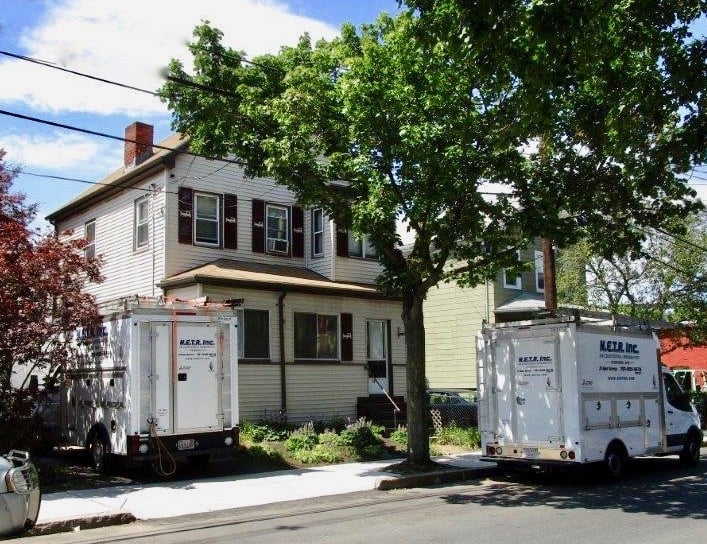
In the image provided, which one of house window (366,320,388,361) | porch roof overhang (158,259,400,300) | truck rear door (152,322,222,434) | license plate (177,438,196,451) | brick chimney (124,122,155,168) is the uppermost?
brick chimney (124,122,155,168)

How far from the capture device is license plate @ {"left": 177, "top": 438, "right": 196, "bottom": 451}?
13.9 meters

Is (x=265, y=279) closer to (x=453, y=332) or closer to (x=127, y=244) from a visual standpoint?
(x=127, y=244)

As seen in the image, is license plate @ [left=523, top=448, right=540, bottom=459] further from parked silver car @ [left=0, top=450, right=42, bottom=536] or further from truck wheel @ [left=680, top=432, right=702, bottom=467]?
parked silver car @ [left=0, top=450, right=42, bottom=536]

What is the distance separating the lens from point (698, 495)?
1188 centimetres

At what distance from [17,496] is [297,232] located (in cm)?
1768

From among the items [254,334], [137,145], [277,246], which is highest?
[137,145]

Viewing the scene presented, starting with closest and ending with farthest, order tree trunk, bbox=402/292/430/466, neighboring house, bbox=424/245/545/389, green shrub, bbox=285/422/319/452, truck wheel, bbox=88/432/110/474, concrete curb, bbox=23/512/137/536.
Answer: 1. concrete curb, bbox=23/512/137/536
2. truck wheel, bbox=88/432/110/474
3. tree trunk, bbox=402/292/430/466
4. green shrub, bbox=285/422/319/452
5. neighboring house, bbox=424/245/545/389

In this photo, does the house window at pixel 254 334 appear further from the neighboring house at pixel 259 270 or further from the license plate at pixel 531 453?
the license plate at pixel 531 453

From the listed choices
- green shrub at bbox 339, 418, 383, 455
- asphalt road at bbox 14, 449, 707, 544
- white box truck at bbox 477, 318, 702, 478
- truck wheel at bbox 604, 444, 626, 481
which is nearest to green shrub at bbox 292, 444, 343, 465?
green shrub at bbox 339, 418, 383, 455

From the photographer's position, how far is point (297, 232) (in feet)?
79.5

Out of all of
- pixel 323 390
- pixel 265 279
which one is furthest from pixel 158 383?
pixel 323 390

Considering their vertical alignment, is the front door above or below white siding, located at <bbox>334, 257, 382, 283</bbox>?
below

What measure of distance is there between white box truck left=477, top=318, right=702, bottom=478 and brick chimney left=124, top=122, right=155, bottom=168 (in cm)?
1448

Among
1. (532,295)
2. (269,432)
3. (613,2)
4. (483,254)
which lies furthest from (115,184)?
(532,295)
